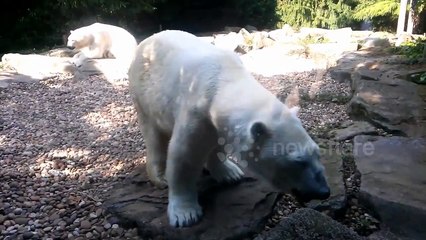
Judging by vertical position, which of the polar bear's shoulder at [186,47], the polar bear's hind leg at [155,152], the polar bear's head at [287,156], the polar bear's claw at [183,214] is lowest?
the polar bear's claw at [183,214]

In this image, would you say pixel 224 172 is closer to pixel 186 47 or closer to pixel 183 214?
pixel 183 214

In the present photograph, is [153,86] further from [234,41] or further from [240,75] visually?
[234,41]

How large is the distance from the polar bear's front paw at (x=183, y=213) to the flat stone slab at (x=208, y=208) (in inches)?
1.1

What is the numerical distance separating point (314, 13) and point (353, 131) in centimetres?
1083

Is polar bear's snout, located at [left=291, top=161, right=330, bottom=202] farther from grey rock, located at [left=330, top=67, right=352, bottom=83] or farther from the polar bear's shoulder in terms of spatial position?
grey rock, located at [left=330, top=67, right=352, bottom=83]

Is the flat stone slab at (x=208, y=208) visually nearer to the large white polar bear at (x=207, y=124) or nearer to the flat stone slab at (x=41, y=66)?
the large white polar bear at (x=207, y=124)

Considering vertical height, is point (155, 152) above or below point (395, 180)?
above

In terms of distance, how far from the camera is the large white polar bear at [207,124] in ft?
6.07

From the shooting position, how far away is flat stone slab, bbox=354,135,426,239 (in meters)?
2.24

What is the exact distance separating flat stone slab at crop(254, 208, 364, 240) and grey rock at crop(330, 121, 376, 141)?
52.3 inches

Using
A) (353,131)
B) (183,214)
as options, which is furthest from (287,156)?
(353,131)

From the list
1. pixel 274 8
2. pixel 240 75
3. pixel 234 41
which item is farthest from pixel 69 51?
pixel 274 8

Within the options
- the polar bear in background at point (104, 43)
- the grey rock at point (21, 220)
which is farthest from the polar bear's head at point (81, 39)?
the grey rock at point (21, 220)

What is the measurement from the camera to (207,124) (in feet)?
6.71
